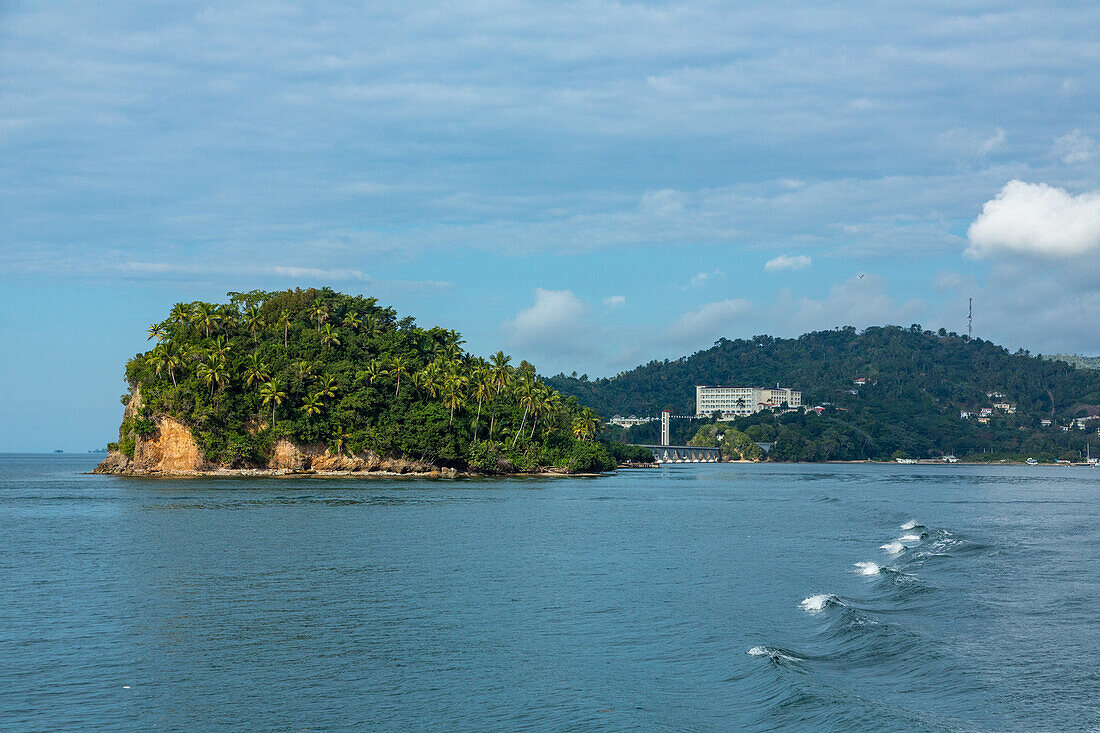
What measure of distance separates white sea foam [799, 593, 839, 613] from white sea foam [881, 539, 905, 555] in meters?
14.3

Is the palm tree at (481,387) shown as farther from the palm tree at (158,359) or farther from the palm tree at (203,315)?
the palm tree at (158,359)

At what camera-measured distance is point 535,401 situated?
136 m

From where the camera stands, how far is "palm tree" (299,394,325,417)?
118 meters

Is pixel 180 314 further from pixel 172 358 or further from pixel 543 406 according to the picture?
pixel 543 406

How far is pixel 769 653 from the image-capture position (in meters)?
Answer: 21.3

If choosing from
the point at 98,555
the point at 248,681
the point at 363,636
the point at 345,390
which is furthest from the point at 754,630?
the point at 345,390

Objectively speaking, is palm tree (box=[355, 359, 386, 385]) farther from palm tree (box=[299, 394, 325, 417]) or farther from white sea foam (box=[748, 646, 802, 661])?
white sea foam (box=[748, 646, 802, 661])

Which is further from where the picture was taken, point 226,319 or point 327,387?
point 226,319

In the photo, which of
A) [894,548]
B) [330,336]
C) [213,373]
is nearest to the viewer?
[894,548]

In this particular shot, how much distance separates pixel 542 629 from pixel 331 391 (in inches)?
3955

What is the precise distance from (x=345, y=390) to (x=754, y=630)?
103337 millimetres

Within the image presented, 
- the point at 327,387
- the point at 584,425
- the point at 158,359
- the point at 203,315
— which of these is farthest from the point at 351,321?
the point at 584,425

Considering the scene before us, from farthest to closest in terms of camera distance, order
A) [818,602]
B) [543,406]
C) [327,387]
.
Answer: [543,406], [327,387], [818,602]

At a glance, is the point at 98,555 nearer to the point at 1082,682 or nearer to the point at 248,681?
the point at 248,681
